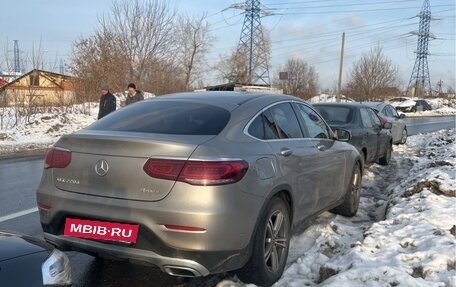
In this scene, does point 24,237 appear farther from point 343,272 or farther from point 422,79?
point 422,79

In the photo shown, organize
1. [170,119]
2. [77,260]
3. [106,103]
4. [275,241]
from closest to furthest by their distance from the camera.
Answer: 1. [170,119]
2. [275,241]
3. [77,260]
4. [106,103]

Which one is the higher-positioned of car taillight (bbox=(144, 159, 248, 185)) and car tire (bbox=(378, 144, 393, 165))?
car taillight (bbox=(144, 159, 248, 185))

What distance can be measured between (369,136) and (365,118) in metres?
0.55

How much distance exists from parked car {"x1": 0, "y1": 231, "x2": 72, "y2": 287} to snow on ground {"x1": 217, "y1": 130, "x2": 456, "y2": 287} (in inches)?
60.1

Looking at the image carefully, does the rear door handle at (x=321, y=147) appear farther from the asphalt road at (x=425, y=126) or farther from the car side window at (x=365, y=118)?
the asphalt road at (x=425, y=126)

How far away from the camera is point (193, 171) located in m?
3.52

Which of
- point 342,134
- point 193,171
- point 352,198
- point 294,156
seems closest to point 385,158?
point 352,198

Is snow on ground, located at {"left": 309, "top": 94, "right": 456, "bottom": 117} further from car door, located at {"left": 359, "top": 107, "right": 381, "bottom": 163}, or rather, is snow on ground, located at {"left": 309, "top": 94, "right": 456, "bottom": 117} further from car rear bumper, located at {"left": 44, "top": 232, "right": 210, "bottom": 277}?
car rear bumper, located at {"left": 44, "top": 232, "right": 210, "bottom": 277}

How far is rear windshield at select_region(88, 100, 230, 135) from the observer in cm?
399

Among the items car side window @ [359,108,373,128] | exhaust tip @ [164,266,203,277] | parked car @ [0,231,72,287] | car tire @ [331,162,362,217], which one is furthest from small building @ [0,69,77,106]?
parked car @ [0,231,72,287]

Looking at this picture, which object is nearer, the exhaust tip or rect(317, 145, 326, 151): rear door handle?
the exhaust tip

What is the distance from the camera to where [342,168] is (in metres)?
6.03

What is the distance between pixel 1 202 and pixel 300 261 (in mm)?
4624

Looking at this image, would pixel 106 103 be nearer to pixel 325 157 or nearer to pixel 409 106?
pixel 325 157
